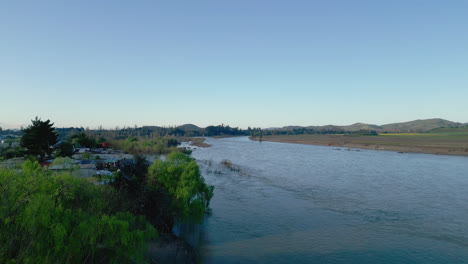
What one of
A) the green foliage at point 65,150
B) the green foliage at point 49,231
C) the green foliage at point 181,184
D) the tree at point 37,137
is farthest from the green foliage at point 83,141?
the green foliage at point 49,231

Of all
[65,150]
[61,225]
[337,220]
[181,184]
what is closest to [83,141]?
[65,150]

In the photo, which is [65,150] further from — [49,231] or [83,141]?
[49,231]

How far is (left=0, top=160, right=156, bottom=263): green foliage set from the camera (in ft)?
29.6

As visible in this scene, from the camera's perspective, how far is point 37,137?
38.6 m

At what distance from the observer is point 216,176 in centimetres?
4466

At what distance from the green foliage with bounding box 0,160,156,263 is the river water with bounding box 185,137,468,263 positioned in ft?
30.3

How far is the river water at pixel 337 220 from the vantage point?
19.3 meters

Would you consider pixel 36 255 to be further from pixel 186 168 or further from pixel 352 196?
pixel 352 196

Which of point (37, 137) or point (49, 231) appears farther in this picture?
point (37, 137)

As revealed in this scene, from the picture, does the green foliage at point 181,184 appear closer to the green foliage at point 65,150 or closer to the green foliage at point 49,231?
the green foliage at point 49,231

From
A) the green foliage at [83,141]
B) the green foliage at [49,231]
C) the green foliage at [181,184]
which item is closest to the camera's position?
the green foliage at [49,231]

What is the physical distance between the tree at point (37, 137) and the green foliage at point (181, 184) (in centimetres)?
2550

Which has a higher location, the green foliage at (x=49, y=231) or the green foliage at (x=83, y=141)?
the green foliage at (x=83, y=141)

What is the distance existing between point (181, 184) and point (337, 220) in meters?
14.9
